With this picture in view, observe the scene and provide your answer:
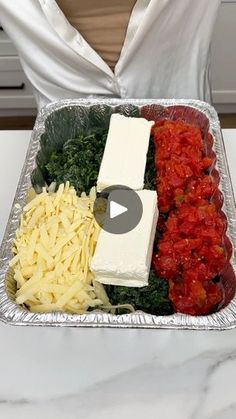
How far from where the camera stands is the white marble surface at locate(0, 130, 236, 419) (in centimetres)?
74

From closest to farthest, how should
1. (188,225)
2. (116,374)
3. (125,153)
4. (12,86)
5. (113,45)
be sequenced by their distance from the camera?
1. (116,374)
2. (188,225)
3. (125,153)
4. (113,45)
5. (12,86)

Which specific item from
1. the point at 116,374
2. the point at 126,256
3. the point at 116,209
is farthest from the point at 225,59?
the point at 116,374

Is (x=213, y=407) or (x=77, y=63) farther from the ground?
(x=77, y=63)

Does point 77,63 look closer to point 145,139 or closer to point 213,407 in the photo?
point 145,139

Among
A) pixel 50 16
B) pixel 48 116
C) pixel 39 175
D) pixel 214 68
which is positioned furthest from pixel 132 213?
pixel 214 68

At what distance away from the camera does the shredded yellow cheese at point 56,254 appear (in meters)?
0.82

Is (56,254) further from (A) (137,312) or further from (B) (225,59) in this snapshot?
(B) (225,59)

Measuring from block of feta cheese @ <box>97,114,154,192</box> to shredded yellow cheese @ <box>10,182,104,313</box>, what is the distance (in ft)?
0.24

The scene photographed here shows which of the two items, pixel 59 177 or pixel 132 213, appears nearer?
pixel 132 213

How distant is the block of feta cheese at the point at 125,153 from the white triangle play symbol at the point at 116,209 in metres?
0.06

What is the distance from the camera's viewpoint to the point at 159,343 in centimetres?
80

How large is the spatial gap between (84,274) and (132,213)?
144mm
